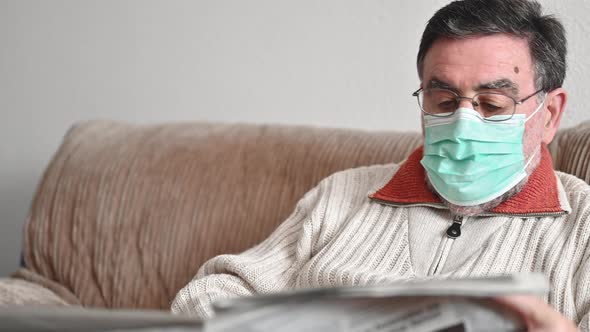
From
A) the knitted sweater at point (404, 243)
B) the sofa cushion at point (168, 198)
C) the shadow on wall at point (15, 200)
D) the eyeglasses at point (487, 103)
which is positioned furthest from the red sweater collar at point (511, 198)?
the shadow on wall at point (15, 200)

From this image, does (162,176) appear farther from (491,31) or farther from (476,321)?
(476,321)

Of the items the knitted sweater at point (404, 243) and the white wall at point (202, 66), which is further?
the white wall at point (202, 66)

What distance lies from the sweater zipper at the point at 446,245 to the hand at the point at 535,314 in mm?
486

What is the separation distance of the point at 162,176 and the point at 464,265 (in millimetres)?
838

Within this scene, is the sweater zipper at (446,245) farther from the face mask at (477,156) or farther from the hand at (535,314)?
the hand at (535,314)

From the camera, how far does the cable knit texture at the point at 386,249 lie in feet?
4.00

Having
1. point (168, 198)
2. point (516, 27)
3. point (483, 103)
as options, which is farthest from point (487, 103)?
point (168, 198)

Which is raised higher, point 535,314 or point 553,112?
point 553,112

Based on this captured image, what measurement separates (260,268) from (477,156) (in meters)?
0.44

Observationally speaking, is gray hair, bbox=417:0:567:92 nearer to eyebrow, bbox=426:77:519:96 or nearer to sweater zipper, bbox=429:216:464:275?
eyebrow, bbox=426:77:519:96

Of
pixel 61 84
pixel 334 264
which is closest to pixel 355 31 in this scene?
pixel 334 264

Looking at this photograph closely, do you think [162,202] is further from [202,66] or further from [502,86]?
[502,86]

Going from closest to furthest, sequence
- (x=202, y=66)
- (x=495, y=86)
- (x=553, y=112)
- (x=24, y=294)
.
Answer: (x=495, y=86) → (x=553, y=112) → (x=24, y=294) → (x=202, y=66)

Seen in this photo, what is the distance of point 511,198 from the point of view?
1.33 m
